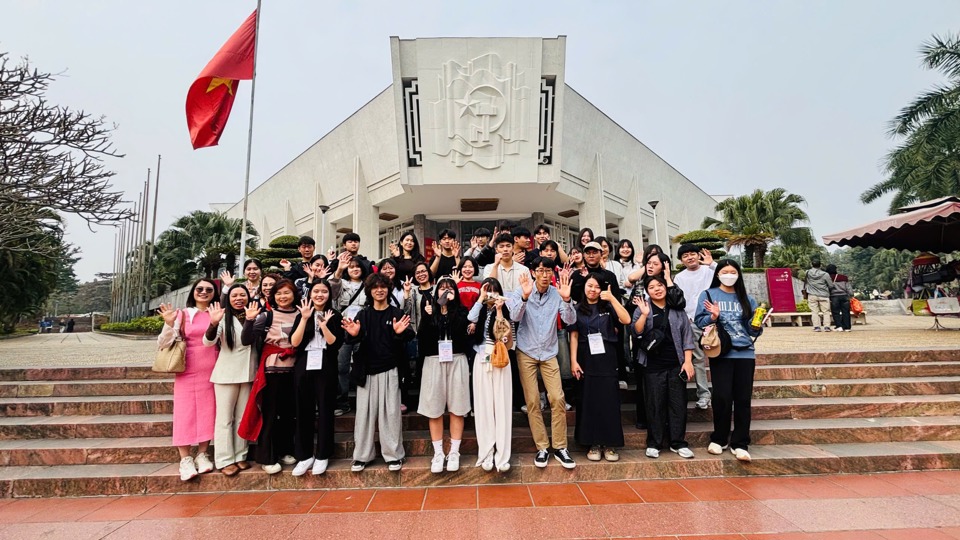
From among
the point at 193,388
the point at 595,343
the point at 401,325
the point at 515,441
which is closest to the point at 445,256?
the point at 401,325

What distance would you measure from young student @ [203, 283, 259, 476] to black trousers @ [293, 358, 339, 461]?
17.3 inches

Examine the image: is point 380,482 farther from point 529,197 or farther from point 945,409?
point 529,197

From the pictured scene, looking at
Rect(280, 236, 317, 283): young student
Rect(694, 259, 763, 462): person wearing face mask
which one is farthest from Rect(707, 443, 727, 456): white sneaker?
Rect(280, 236, 317, 283): young student

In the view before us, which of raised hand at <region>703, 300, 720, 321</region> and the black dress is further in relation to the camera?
raised hand at <region>703, 300, 720, 321</region>

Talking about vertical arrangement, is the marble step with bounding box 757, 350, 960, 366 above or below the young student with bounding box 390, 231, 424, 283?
below

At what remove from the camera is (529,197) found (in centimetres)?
1525

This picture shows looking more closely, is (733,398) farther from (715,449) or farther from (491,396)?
(491,396)

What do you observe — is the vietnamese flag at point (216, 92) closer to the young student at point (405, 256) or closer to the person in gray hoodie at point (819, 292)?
the young student at point (405, 256)

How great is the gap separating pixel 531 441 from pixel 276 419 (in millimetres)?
2146

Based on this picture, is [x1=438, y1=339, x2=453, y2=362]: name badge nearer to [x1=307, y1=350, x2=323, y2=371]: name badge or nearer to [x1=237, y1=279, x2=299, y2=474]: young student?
[x1=307, y1=350, x2=323, y2=371]: name badge

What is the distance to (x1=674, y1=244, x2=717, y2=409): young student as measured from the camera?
4047 millimetres

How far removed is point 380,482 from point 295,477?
66 centimetres

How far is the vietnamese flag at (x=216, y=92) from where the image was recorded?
803cm

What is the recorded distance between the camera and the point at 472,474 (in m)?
3.24
